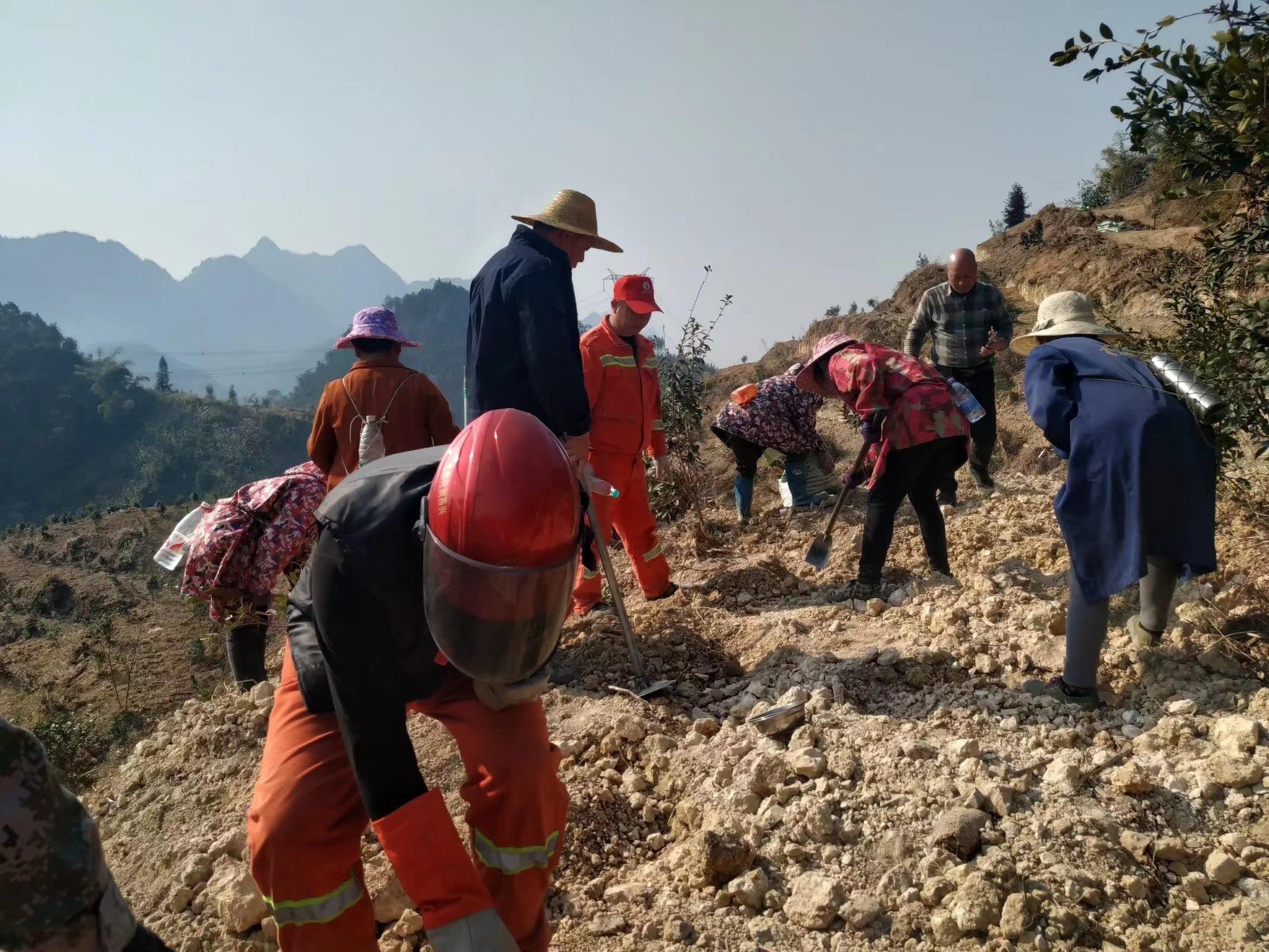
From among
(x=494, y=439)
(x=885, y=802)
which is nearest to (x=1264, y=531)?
(x=885, y=802)

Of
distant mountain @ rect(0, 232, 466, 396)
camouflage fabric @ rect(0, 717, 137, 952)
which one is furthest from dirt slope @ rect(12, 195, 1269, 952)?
distant mountain @ rect(0, 232, 466, 396)

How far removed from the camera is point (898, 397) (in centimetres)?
355

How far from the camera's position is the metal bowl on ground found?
270 cm

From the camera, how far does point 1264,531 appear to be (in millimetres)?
3414

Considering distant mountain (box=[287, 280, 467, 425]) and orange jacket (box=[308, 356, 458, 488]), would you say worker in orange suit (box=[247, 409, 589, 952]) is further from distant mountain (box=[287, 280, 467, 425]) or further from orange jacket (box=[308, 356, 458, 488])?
distant mountain (box=[287, 280, 467, 425])

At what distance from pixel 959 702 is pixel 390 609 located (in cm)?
211

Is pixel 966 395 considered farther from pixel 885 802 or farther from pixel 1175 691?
pixel 885 802

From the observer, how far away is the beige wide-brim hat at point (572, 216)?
10.6 ft

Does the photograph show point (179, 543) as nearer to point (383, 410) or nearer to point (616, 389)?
point (383, 410)

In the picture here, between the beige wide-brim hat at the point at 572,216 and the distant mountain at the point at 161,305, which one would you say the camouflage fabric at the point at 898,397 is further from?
the distant mountain at the point at 161,305

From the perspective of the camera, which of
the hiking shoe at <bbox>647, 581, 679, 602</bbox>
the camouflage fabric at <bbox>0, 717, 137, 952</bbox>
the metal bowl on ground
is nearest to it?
the camouflage fabric at <bbox>0, 717, 137, 952</bbox>

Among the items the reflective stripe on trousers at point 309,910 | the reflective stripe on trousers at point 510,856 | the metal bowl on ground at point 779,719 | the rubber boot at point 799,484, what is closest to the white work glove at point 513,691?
the reflective stripe on trousers at point 510,856

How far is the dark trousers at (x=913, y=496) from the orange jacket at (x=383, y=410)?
2047 millimetres

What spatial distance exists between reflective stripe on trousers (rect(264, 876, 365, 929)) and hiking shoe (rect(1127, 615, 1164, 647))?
2.78 metres
